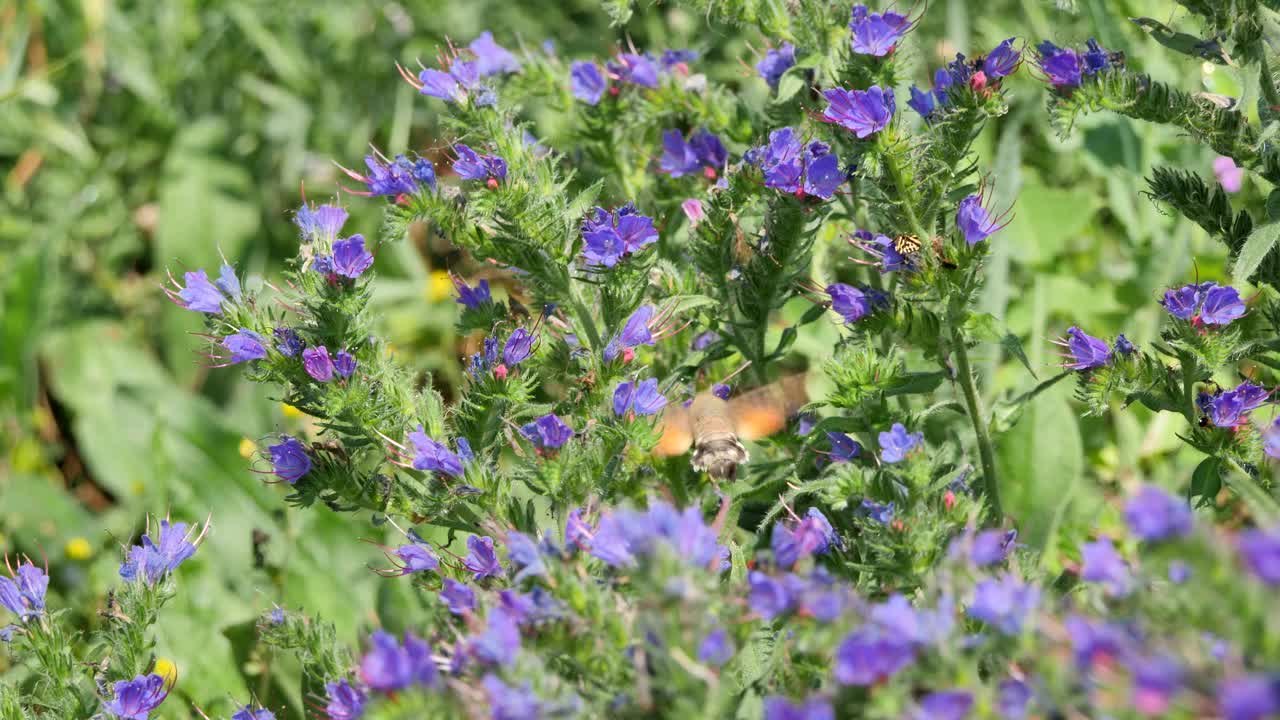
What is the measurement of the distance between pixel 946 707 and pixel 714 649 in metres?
0.30

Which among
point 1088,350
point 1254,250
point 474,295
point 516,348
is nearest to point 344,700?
point 516,348

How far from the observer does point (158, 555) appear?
219cm

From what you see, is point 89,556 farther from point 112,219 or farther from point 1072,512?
point 1072,512

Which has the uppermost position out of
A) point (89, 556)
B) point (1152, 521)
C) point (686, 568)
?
point (1152, 521)

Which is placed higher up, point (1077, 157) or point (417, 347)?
point (1077, 157)

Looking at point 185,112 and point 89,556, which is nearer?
point 89,556

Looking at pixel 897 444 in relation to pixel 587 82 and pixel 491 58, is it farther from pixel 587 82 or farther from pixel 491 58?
pixel 491 58

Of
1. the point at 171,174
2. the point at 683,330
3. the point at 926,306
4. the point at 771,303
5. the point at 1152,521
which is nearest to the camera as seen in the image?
the point at 1152,521

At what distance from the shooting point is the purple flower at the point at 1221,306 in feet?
6.66

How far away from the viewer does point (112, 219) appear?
4.59 meters

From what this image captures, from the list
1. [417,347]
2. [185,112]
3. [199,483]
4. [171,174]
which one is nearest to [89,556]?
[199,483]

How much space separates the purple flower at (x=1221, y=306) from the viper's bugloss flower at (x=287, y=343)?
59.0 inches

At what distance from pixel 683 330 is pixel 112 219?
2.91m

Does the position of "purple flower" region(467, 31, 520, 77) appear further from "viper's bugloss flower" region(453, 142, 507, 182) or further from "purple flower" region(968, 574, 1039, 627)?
"purple flower" region(968, 574, 1039, 627)
